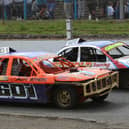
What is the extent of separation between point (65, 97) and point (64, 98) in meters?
0.04

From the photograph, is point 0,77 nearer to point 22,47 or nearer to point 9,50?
point 9,50

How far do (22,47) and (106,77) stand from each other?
13562mm

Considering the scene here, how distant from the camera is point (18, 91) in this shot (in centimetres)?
1052

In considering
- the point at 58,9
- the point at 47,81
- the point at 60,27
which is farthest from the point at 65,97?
the point at 58,9

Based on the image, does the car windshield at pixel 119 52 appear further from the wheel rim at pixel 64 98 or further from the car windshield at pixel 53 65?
the wheel rim at pixel 64 98

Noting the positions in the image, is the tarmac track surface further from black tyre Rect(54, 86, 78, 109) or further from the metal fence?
the metal fence

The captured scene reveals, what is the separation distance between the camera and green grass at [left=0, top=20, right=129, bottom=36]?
2762 cm

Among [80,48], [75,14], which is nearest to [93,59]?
[80,48]

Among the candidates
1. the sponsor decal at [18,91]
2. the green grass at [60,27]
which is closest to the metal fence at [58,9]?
the green grass at [60,27]

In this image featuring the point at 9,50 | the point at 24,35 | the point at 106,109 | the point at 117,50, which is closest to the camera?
the point at 106,109

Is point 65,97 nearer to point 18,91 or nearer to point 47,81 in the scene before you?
point 47,81

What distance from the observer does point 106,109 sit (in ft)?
33.7

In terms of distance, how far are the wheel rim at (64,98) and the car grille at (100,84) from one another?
0.46 m

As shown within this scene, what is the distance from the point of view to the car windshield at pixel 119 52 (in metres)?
13.5
